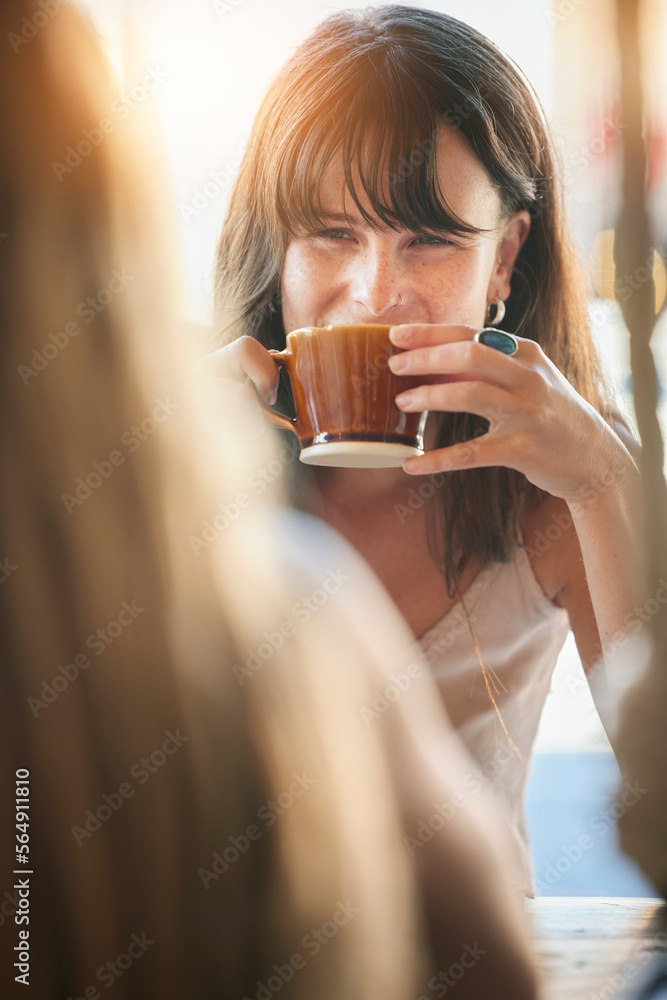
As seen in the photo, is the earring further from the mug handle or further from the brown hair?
the mug handle

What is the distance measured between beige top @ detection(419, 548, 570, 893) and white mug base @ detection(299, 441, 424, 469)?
0.28 m

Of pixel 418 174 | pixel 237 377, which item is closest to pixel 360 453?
pixel 237 377

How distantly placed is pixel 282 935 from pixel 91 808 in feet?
0.43

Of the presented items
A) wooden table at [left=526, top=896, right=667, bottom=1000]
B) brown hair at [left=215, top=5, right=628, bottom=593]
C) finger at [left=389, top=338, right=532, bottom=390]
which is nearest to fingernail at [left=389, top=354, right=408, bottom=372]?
finger at [left=389, top=338, right=532, bottom=390]

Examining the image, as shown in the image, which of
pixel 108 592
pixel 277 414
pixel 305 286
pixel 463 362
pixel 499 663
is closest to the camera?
pixel 108 592

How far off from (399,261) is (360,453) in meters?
0.21

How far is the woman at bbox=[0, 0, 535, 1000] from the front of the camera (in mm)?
362

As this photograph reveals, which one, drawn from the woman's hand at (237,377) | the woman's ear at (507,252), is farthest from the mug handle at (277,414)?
the woman's ear at (507,252)

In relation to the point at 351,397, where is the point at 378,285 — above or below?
above

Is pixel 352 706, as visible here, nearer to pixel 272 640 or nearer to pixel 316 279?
pixel 272 640

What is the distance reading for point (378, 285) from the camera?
2.11 ft

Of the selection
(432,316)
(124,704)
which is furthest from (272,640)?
(432,316)

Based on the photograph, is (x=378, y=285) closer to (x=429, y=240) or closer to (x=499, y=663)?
(x=429, y=240)

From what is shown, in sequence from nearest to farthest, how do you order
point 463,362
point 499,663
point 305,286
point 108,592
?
point 108,592, point 463,362, point 305,286, point 499,663
